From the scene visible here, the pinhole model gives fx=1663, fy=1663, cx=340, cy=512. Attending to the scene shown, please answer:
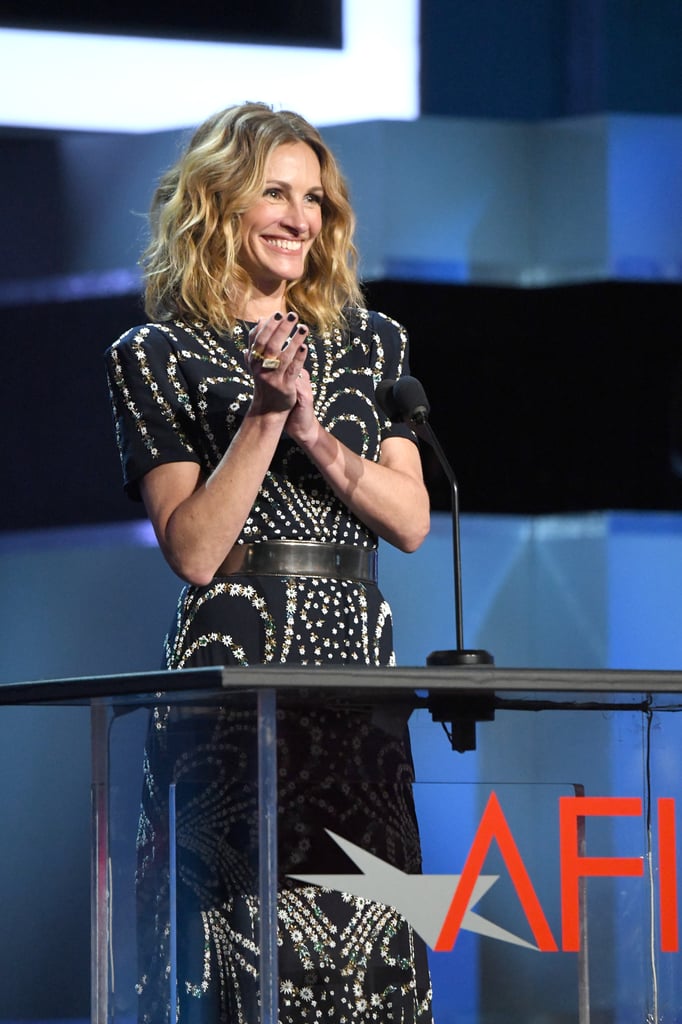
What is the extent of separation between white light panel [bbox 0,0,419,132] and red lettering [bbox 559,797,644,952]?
234 centimetres

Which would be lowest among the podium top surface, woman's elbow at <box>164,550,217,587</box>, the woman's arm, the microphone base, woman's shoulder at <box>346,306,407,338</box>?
the podium top surface

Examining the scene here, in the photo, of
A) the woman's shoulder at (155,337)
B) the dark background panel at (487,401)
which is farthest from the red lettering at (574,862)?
the dark background panel at (487,401)

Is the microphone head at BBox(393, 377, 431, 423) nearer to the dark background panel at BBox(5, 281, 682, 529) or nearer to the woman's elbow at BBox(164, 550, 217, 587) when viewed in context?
the woman's elbow at BBox(164, 550, 217, 587)

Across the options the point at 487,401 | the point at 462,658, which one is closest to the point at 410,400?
the point at 462,658

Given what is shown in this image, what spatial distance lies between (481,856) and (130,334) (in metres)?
1.01

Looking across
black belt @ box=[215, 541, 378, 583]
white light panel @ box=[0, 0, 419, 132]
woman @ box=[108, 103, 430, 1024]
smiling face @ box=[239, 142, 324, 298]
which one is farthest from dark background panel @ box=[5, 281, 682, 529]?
black belt @ box=[215, 541, 378, 583]

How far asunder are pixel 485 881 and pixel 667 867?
0.63 feet

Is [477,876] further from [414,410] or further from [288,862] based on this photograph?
[414,410]

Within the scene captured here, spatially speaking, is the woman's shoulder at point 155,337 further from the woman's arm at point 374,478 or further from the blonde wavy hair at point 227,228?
the woman's arm at point 374,478

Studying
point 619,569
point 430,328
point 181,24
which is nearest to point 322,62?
point 181,24

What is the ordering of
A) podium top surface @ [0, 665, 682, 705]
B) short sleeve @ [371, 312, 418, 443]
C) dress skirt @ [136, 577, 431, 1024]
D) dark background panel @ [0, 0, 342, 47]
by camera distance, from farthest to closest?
dark background panel @ [0, 0, 342, 47]
short sleeve @ [371, 312, 418, 443]
dress skirt @ [136, 577, 431, 1024]
podium top surface @ [0, 665, 682, 705]

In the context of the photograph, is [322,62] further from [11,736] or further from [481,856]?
[481,856]

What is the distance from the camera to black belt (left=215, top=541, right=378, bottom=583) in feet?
7.07

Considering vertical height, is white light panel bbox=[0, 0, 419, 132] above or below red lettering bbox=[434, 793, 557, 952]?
above
